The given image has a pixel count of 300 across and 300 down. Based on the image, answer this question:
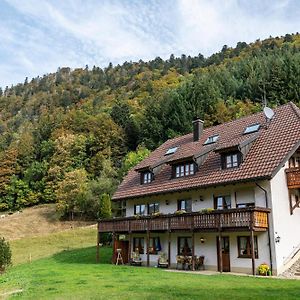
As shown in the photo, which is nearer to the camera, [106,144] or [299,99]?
[299,99]

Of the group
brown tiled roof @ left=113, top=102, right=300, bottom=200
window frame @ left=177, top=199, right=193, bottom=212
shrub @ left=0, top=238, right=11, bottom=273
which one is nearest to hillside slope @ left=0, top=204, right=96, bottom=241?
shrub @ left=0, top=238, right=11, bottom=273

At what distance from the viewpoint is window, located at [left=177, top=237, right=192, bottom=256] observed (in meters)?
24.6

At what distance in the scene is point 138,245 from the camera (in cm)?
2886

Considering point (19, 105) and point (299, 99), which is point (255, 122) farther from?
point (19, 105)

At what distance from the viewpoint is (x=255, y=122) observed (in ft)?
86.7

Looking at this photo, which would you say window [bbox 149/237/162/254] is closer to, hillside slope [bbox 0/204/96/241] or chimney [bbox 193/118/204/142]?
chimney [bbox 193/118/204/142]

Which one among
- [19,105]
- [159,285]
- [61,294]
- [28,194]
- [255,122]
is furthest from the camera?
[19,105]

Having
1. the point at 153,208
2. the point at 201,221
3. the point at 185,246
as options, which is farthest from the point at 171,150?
the point at 201,221

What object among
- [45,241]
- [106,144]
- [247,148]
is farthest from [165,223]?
[106,144]

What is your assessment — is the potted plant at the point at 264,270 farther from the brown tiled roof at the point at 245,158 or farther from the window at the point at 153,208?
the window at the point at 153,208

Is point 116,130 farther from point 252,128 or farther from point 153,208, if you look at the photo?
point 252,128

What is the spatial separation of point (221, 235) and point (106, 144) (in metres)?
53.0

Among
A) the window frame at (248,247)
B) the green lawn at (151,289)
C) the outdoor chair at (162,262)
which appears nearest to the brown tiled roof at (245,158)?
the window frame at (248,247)

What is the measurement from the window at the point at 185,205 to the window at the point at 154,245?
9.68ft
